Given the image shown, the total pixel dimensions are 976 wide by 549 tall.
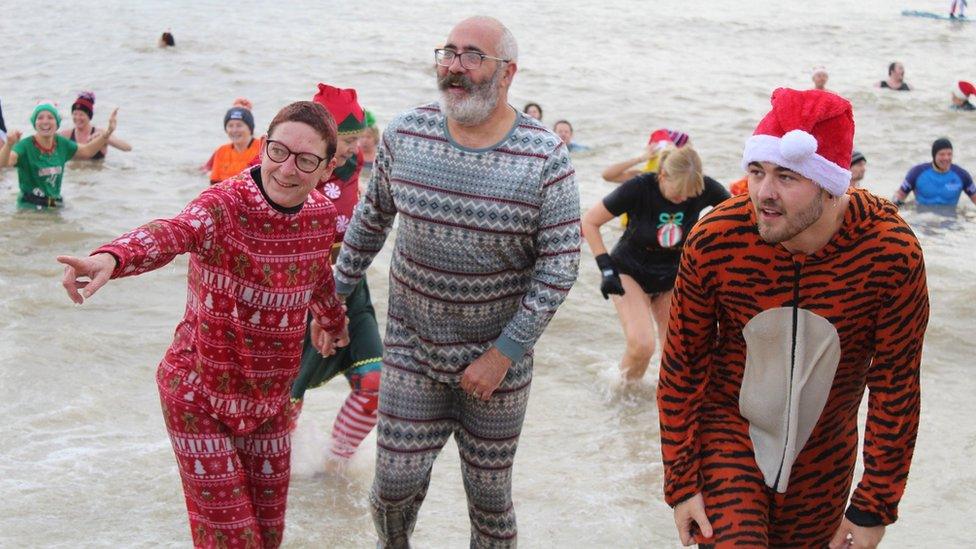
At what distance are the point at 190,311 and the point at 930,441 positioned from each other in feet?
17.8

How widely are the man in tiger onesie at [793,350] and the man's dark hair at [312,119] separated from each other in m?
1.39

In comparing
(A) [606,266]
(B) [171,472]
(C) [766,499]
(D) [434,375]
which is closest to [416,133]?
(D) [434,375]

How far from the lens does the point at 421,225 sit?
178 inches

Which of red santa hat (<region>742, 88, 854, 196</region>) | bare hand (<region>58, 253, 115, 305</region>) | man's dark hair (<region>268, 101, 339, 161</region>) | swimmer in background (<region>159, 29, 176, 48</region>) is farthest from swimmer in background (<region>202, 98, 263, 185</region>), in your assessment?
swimmer in background (<region>159, 29, 176, 48</region>)

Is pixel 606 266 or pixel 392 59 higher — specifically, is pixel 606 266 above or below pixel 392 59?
above

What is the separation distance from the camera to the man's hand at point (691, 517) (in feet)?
12.0

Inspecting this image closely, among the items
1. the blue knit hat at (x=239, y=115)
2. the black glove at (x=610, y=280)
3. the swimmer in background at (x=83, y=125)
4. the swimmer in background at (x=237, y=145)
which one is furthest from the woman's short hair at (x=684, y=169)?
the swimmer in background at (x=83, y=125)

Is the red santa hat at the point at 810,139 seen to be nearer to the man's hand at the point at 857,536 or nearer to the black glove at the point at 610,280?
the man's hand at the point at 857,536

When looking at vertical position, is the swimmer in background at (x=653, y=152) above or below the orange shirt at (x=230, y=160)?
above

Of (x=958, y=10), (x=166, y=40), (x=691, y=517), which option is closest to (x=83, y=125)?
(x=166, y=40)

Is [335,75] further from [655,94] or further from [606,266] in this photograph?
[606,266]

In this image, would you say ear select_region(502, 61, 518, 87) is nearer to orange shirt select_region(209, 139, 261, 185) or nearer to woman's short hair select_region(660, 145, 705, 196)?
woman's short hair select_region(660, 145, 705, 196)

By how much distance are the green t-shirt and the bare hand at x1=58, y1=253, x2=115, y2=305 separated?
9.94 metres

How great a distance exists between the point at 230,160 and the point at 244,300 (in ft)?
22.8
